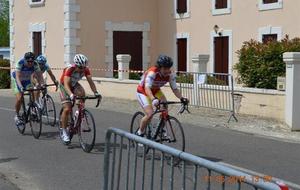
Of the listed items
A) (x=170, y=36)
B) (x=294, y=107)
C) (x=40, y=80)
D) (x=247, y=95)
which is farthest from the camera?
(x=170, y=36)

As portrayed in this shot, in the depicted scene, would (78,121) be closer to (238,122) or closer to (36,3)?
(238,122)

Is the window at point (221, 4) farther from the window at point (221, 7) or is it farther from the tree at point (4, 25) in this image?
the tree at point (4, 25)

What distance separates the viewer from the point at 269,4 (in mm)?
21422

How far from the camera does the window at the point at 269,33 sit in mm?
21092

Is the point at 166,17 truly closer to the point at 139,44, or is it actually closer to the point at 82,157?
the point at 139,44

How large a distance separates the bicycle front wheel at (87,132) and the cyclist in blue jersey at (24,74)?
7.35ft

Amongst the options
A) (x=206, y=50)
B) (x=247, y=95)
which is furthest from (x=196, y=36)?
(x=247, y=95)

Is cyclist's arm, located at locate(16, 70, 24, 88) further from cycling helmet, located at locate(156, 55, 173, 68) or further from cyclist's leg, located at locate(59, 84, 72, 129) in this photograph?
cycling helmet, located at locate(156, 55, 173, 68)

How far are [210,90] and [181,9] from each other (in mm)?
9752

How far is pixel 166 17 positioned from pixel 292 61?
13532mm

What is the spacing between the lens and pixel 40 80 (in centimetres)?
1222

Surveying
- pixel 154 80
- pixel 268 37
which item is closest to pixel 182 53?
pixel 268 37

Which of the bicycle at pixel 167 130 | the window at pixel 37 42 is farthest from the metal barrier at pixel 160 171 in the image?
the window at pixel 37 42

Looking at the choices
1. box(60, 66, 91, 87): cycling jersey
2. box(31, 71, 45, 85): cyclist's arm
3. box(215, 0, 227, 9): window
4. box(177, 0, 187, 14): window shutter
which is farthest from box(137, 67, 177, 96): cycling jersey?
box(177, 0, 187, 14): window shutter
